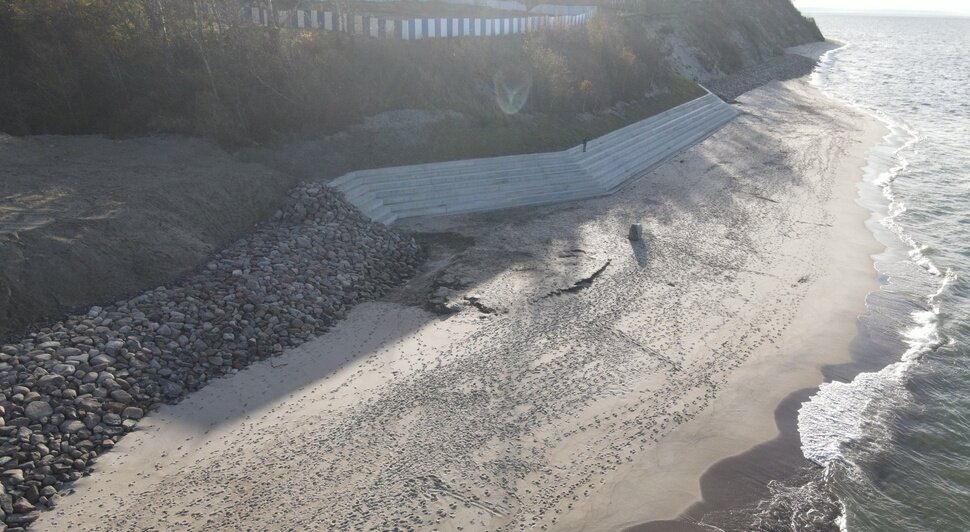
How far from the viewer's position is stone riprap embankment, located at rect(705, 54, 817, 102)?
6150 centimetres

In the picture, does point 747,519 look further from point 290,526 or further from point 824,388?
point 290,526

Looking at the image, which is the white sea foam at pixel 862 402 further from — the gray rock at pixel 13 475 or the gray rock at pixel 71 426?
the gray rock at pixel 13 475

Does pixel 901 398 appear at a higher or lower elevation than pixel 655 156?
lower

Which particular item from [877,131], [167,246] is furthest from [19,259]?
[877,131]

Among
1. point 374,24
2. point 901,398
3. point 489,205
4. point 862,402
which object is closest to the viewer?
point 862,402

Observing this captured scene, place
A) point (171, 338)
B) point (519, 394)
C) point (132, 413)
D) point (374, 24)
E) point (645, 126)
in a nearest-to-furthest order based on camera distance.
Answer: point (132, 413)
point (519, 394)
point (171, 338)
point (374, 24)
point (645, 126)

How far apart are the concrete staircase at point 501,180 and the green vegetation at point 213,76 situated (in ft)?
5.64

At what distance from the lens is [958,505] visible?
13.4 m

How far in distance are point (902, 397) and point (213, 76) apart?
Answer: 2928cm

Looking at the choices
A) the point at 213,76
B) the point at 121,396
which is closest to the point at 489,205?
the point at 213,76

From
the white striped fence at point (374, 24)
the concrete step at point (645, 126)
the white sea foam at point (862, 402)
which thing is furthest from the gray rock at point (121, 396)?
the concrete step at point (645, 126)

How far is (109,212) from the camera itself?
62.9 ft

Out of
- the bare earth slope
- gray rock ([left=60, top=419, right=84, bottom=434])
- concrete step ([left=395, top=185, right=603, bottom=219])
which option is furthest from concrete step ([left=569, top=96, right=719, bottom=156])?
gray rock ([left=60, top=419, right=84, bottom=434])

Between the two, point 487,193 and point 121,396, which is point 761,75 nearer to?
point 487,193
